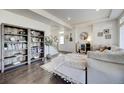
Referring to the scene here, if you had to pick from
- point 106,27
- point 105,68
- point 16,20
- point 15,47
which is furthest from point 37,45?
point 106,27

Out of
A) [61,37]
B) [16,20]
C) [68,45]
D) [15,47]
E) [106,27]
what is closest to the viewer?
[15,47]

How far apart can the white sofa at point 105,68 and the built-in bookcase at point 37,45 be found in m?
3.19

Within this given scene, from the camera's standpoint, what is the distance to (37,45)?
502 centimetres

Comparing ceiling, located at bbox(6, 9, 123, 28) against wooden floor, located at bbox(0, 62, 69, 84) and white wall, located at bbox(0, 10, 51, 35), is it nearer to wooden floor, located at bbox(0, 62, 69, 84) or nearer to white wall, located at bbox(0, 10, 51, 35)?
white wall, located at bbox(0, 10, 51, 35)

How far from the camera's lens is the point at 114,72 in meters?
1.60

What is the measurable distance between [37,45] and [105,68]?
390 cm


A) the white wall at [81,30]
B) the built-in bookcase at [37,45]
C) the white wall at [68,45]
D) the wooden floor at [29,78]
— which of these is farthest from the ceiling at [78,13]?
the white wall at [68,45]

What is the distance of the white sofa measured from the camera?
1.55m

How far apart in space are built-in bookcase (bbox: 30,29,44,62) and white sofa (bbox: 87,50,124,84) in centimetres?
319

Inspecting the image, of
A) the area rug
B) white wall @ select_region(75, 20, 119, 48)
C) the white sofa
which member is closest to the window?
white wall @ select_region(75, 20, 119, 48)

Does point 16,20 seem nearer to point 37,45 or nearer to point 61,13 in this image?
point 37,45

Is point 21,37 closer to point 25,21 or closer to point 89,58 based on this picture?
point 25,21

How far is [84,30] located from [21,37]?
5.33 m
